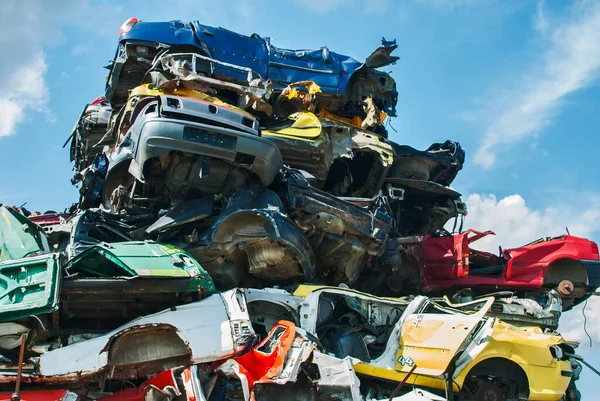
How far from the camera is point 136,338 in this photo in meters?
7.20

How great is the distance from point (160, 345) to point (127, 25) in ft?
28.4

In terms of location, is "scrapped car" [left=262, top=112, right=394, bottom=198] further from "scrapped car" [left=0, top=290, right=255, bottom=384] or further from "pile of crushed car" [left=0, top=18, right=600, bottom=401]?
"scrapped car" [left=0, top=290, right=255, bottom=384]

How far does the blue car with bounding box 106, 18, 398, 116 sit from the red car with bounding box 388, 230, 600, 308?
3.96 metres

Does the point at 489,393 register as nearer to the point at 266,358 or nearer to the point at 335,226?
the point at 266,358

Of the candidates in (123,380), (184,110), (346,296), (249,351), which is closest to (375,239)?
(346,296)

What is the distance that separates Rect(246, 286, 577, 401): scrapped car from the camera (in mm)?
7766

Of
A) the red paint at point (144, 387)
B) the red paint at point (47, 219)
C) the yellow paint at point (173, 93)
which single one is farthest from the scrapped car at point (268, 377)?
the red paint at point (47, 219)

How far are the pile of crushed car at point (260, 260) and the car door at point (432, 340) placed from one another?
3cm

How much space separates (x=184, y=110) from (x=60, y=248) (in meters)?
2.96

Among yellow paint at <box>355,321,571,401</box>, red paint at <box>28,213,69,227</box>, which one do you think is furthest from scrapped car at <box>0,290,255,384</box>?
red paint at <box>28,213,69,227</box>

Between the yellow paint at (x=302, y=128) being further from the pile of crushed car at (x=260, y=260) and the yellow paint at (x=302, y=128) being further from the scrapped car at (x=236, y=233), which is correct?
the scrapped car at (x=236, y=233)

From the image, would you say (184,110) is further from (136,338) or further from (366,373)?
(366,373)

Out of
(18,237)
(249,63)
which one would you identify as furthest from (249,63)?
(18,237)

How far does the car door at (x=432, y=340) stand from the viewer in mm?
7656
